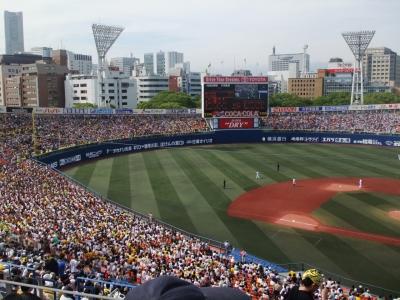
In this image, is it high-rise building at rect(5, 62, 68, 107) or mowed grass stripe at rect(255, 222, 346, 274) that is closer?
mowed grass stripe at rect(255, 222, 346, 274)

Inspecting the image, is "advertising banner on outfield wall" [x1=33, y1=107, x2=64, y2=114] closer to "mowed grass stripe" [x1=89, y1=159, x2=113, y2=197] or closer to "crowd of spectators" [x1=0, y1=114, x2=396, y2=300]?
"mowed grass stripe" [x1=89, y1=159, x2=113, y2=197]

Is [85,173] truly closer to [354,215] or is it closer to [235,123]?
[354,215]

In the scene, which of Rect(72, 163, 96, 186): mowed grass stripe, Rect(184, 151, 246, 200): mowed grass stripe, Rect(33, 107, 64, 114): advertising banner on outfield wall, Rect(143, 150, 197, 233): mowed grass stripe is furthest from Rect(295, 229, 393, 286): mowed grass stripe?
Rect(33, 107, 64, 114): advertising banner on outfield wall

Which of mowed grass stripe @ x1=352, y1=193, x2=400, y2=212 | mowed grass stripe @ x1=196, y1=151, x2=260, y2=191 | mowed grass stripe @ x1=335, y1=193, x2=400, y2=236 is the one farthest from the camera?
mowed grass stripe @ x1=196, y1=151, x2=260, y2=191

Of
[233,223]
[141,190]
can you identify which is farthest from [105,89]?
[233,223]

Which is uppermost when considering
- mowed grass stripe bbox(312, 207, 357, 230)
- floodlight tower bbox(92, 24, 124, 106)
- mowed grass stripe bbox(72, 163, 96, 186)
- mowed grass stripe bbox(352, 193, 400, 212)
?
floodlight tower bbox(92, 24, 124, 106)

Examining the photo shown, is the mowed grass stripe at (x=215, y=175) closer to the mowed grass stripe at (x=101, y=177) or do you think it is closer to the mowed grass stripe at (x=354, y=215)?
the mowed grass stripe at (x=354, y=215)

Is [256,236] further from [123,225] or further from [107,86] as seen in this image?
[107,86]

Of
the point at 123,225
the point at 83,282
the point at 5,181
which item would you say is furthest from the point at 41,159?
the point at 83,282
